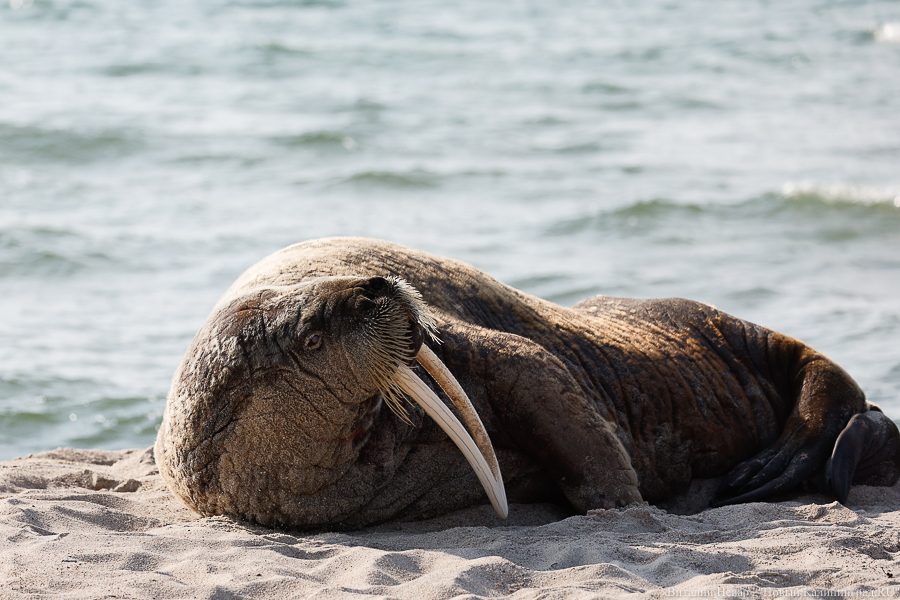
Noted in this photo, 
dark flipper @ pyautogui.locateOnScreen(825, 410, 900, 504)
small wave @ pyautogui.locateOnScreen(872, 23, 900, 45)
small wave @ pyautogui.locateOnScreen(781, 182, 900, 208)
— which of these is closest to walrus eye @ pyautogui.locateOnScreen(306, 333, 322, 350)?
dark flipper @ pyautogui.locateOnScreen(825, 410, 900, 504)

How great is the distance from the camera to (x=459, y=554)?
331 centimetres

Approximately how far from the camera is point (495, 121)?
54.6 ft

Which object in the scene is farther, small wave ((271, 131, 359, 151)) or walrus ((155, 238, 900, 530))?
small wave ((271, 131, 359, 151))

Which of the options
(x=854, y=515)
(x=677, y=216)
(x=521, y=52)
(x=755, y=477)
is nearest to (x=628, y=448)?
(x=755, y=477)

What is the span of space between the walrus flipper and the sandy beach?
22 centimetres

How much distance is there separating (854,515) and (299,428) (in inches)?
84.1

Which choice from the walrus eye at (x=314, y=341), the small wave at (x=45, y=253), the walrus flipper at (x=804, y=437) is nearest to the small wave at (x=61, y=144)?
the small wave at (x=45, y=253)

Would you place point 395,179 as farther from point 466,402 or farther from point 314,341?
point 314,341

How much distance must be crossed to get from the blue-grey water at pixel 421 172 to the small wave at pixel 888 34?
0.09m

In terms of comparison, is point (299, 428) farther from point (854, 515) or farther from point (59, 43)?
point (59, 43)

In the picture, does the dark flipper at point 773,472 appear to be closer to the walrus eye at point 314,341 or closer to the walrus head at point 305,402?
the walrus head at point 305,402

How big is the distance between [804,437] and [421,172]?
9.18m

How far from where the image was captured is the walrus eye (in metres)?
3.27

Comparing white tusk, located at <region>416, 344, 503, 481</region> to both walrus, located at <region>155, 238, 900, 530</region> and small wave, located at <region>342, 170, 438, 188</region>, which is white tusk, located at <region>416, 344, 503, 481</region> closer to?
walrus, located at <region>155, 238, 900, 530</region>
